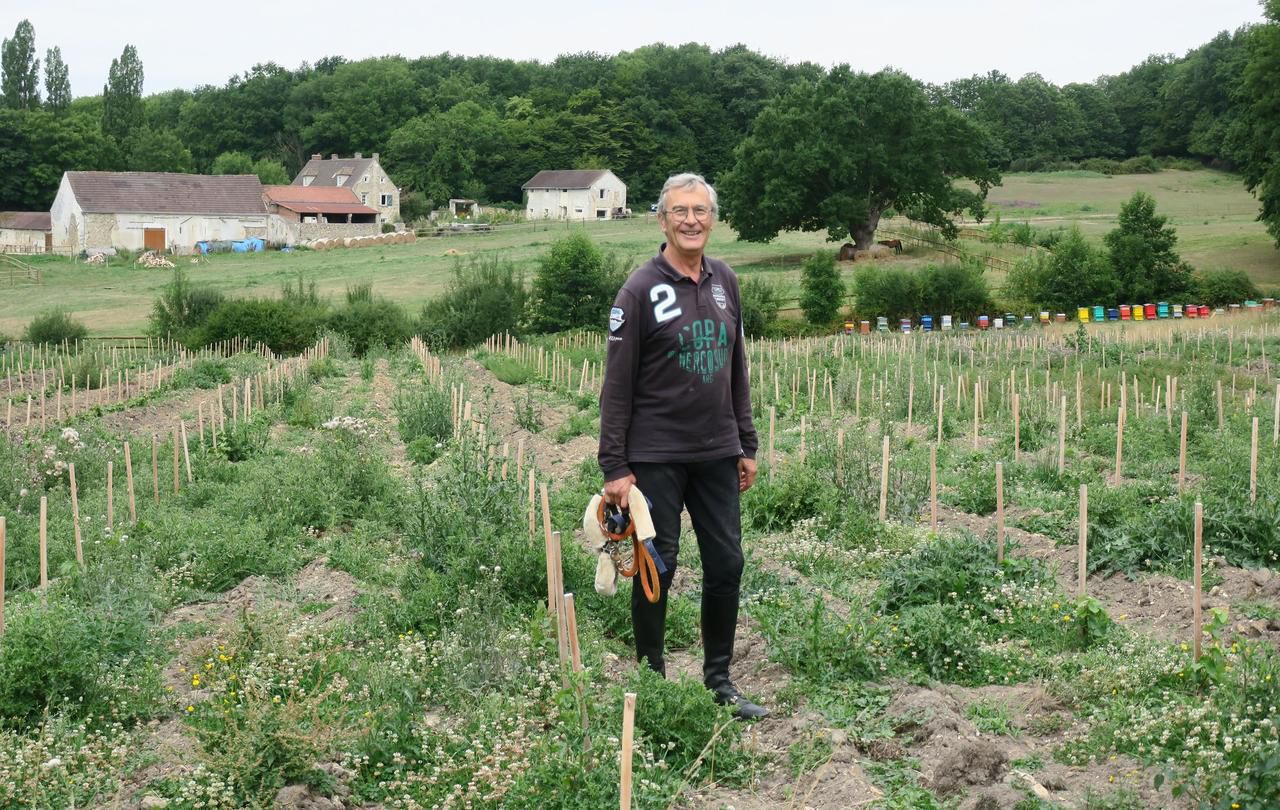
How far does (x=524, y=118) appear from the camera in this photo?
87.2m

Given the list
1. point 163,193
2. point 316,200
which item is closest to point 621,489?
point 163,193

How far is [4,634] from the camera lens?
18.1 ft

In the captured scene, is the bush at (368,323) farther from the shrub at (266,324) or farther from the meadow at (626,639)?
the meadow at (626,639)

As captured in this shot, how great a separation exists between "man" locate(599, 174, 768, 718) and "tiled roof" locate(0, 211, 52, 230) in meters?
62.0

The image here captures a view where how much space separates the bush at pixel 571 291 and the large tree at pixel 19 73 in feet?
202

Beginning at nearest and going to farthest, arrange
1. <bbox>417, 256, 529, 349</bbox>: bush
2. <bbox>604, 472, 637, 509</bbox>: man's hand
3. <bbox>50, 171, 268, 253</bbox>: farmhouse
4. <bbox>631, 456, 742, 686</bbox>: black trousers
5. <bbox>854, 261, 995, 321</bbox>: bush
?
<bbox>604, 472, 637, 509</bbox>: man's hand < <bbox>631, 456, 742, 686</bbox>: black trousers < <bbox>417, 256, 529, 349</bbox>: bush < <bbox>854, 261, 995, 321</bbox>: bush < <bbox>50, 171, 268, 253</bbox>: farmhouse

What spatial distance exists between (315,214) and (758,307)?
3342 centimetres

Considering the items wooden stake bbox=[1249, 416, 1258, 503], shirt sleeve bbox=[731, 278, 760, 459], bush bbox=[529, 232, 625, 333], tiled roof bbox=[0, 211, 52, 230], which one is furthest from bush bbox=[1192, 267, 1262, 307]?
tiled roof bbox=[0, 211, 52, 230]

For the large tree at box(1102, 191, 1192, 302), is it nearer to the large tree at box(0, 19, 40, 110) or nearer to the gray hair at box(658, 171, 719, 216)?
the gray hair at box(658, 171, 719, 216)

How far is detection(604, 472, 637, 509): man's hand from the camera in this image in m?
5.00

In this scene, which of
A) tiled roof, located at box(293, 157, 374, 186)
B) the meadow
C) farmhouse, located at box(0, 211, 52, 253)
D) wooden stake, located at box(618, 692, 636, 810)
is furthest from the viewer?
Answer: tiled roof, located at box(293, 157, 374, 186)

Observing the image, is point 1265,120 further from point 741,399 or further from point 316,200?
point 316,200

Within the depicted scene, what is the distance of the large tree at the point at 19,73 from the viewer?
83500 mm

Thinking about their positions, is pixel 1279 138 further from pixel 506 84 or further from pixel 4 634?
pixel 506 84
